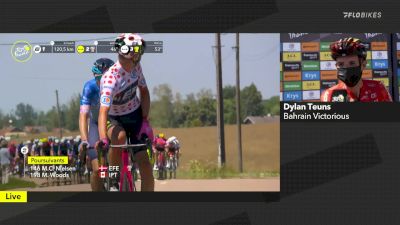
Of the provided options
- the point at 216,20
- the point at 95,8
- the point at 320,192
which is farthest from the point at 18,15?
the point at 320,192

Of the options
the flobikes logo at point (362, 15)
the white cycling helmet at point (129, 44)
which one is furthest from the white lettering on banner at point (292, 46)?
the white cycling helmet at point (129, 44)

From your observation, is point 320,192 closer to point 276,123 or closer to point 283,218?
point 283,218

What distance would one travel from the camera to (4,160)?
→ 36.0 ft

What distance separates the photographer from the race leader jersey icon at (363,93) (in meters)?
10.3

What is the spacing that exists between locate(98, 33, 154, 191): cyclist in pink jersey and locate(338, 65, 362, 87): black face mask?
217 centimetres

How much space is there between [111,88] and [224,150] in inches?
108

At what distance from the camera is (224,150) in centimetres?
1295

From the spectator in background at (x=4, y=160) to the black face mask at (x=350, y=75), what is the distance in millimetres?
3896

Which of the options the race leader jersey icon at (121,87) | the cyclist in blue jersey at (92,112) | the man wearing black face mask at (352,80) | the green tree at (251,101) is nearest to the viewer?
the man wearing black face mask at (352,80)

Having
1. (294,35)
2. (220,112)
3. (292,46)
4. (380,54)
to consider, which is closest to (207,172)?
(220,112)

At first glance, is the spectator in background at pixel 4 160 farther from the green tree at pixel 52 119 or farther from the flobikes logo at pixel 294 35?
the flobikes logo at pixel 294 35

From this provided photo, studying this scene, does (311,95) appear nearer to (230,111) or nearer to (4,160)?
(230,111)

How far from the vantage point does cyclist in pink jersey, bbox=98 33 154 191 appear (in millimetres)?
10602

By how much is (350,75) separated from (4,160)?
4009mm
